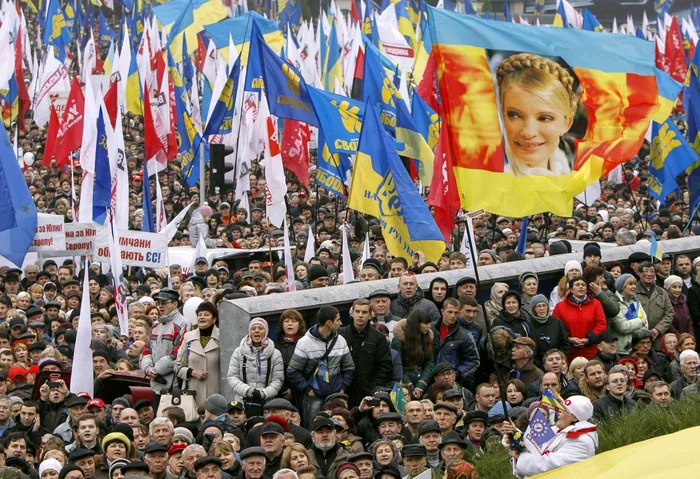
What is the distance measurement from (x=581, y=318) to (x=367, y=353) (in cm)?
224

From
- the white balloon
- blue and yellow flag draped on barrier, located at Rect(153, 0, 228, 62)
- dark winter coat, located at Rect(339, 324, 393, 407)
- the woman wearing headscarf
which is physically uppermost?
blue and yellow flag draped on barrier, located at Rect(153, 0, 228, 62)

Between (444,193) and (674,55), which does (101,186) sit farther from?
(674,55)

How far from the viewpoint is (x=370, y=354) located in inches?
446

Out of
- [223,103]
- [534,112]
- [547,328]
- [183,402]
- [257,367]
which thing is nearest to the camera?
[534,112]

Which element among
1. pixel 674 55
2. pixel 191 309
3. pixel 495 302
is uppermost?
pixel 674 55

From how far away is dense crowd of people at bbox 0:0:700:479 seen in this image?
31.1 ft

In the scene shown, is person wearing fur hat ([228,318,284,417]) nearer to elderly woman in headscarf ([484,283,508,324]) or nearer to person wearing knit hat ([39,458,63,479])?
person wearing knit hat ([39,458,63,479])

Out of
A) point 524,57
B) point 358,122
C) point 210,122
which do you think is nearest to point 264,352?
point 524,57

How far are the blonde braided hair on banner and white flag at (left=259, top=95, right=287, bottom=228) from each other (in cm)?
648

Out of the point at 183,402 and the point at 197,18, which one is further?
the point at 197,18

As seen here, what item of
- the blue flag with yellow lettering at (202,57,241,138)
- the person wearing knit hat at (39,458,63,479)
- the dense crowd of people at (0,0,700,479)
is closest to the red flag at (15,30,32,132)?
the blue flag with yellow lettering at (202,57,241,138)

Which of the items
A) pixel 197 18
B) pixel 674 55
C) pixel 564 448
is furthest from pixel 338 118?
pixel 674 55

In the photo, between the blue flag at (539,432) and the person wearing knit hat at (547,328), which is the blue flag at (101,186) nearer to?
the person wearing knit hat at (547,328)

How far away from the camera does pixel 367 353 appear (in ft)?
37.2
